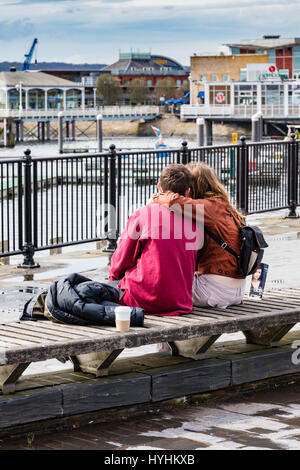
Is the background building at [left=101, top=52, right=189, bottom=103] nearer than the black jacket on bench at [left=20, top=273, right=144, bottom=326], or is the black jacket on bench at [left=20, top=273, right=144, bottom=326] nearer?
the black jacket on bench at [left=20, top=273, right=144, bottom=326]

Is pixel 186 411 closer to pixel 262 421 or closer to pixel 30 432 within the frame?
pixel 262 421

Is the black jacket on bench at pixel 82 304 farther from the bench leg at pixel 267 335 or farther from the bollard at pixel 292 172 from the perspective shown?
the bollard at pixel 292 172

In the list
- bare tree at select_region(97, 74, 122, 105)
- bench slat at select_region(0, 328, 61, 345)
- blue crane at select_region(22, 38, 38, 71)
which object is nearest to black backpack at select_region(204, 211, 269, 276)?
bench slat at select_region(0, 328, 61, 345)

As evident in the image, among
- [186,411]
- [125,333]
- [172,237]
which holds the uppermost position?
[172,237]

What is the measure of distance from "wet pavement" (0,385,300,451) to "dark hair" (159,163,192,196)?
1.29m

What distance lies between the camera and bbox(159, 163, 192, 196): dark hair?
561 cm

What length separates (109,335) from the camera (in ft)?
16.7

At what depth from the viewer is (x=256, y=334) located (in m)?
6.39

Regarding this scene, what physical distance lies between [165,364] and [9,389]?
3.58 ft

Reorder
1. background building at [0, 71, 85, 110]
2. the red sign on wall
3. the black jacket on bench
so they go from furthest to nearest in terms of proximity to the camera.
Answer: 1. background building at [0, 71, 85, 110]
2. the red sign on wall
3. the black jacket on bench

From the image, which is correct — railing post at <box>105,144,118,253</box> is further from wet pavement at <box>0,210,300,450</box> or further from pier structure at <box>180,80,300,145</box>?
pier structure at <box>180,80,300,145</box>

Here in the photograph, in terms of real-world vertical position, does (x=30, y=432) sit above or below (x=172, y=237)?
below
